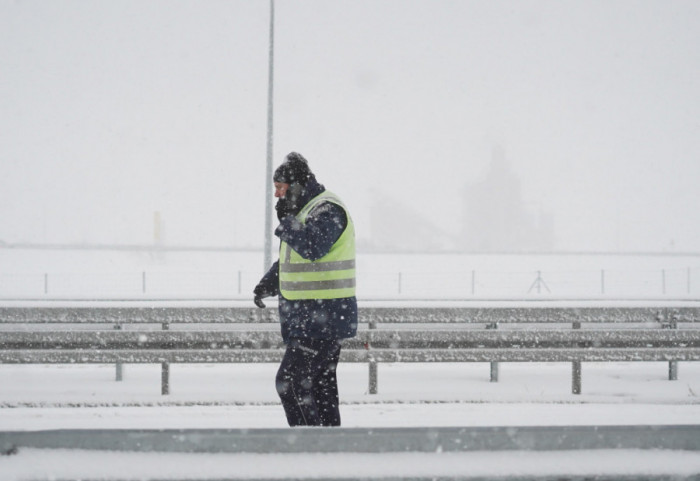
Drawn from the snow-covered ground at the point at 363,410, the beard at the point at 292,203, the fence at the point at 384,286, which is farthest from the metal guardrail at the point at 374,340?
the fence at the point at 384,286

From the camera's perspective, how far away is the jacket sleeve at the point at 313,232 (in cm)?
372

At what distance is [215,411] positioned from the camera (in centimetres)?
572

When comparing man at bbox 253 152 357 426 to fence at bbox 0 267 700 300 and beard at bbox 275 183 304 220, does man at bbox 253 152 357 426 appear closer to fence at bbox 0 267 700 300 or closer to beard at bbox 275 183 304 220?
beard at bbox 275 183 304 220

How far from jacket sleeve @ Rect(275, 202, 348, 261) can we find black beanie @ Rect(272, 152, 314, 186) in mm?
246

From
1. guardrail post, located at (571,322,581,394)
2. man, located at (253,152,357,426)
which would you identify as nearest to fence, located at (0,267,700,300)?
guardrail post, located at (571,322,581,394)

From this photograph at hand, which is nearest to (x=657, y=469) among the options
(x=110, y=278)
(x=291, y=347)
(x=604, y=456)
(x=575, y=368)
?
(x=604, y=456)

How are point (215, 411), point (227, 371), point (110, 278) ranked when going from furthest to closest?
point (110, 278) → point (227, 371) → point (215, 411)

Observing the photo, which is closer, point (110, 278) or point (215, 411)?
point (215, 411)

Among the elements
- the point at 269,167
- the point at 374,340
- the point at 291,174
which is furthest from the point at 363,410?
the point at 269,167

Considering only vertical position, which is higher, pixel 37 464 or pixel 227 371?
pixel 37 464

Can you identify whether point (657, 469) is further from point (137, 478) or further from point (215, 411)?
point (215, 411)

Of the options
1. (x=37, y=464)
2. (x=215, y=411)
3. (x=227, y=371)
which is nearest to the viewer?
(x=37, y=464)

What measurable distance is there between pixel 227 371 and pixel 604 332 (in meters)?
4.07

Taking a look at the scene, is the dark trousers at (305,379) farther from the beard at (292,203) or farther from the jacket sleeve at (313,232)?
the beard at (292,203)
